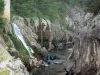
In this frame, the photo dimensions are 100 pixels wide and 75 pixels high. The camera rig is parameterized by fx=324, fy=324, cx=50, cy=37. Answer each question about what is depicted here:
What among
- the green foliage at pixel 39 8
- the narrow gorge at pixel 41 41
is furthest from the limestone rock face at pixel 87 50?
the green foliage at pixel 39 8

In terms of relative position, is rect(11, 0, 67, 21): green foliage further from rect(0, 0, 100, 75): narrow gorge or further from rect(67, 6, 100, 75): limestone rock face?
rect(67, 6, 100, 75): limestone rock face

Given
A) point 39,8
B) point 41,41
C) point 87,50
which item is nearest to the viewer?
point 87,50

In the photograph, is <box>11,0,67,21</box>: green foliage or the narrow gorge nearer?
the narrow gorge

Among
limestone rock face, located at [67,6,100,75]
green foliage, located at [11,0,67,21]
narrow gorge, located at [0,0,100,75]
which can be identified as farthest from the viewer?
green foliage, located at [11,0,67,21]

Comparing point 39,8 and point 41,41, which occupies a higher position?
point 39,8

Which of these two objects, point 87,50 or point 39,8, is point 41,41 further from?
point 87,50

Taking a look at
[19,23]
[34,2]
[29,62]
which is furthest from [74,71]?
[34,2]

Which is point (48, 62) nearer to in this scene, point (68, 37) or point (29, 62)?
point (29, 62)

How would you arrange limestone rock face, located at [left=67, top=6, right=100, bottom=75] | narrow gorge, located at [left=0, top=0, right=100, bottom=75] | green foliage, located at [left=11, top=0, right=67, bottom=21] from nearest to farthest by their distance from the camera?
narrow gorge, located at [left=0, top=0, right=100, bottom=75] < limestone rock face, located at [left=67, top=6, right=100, bottom=75] < green foliage, located at [left=11, top=0, right=67, bottom=21]

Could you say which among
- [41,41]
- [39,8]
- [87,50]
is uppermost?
[87,50]

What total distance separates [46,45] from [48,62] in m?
12.4

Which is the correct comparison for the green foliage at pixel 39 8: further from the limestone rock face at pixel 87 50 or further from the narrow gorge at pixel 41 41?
the limestone rock face at pixel 87 50

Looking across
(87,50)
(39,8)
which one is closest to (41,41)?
(39,8)

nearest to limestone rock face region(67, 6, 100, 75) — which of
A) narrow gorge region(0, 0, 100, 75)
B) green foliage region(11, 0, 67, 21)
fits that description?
narrow gorge region(0, 0, 100, 75)
